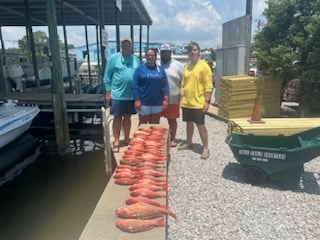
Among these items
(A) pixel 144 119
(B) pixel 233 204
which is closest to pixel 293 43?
(A) pixel 144 119

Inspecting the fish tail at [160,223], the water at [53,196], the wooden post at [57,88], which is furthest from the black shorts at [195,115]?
the wooden post at [57,88]

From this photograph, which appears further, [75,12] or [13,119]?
[75,12]

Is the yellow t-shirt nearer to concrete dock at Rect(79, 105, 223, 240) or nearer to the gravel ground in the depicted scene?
the gravel ground

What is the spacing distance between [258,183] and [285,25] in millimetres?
5536

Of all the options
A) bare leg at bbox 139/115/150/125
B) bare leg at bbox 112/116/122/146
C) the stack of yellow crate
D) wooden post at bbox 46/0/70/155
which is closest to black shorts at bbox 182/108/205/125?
bare leg at bbox 139/115/150/125

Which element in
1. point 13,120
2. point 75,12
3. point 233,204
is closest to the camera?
point 233,204

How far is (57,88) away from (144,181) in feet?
19.4

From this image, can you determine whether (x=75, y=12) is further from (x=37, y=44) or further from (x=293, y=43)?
(x=293, y=43)

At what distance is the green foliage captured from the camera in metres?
7.96

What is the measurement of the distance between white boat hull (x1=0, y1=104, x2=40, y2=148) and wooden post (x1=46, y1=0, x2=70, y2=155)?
2.59ft

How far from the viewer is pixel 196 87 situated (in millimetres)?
5309

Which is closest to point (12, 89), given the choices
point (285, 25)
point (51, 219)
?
point (51, 219)

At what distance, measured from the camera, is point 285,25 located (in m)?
8.78

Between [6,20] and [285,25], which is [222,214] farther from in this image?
[6,20]
